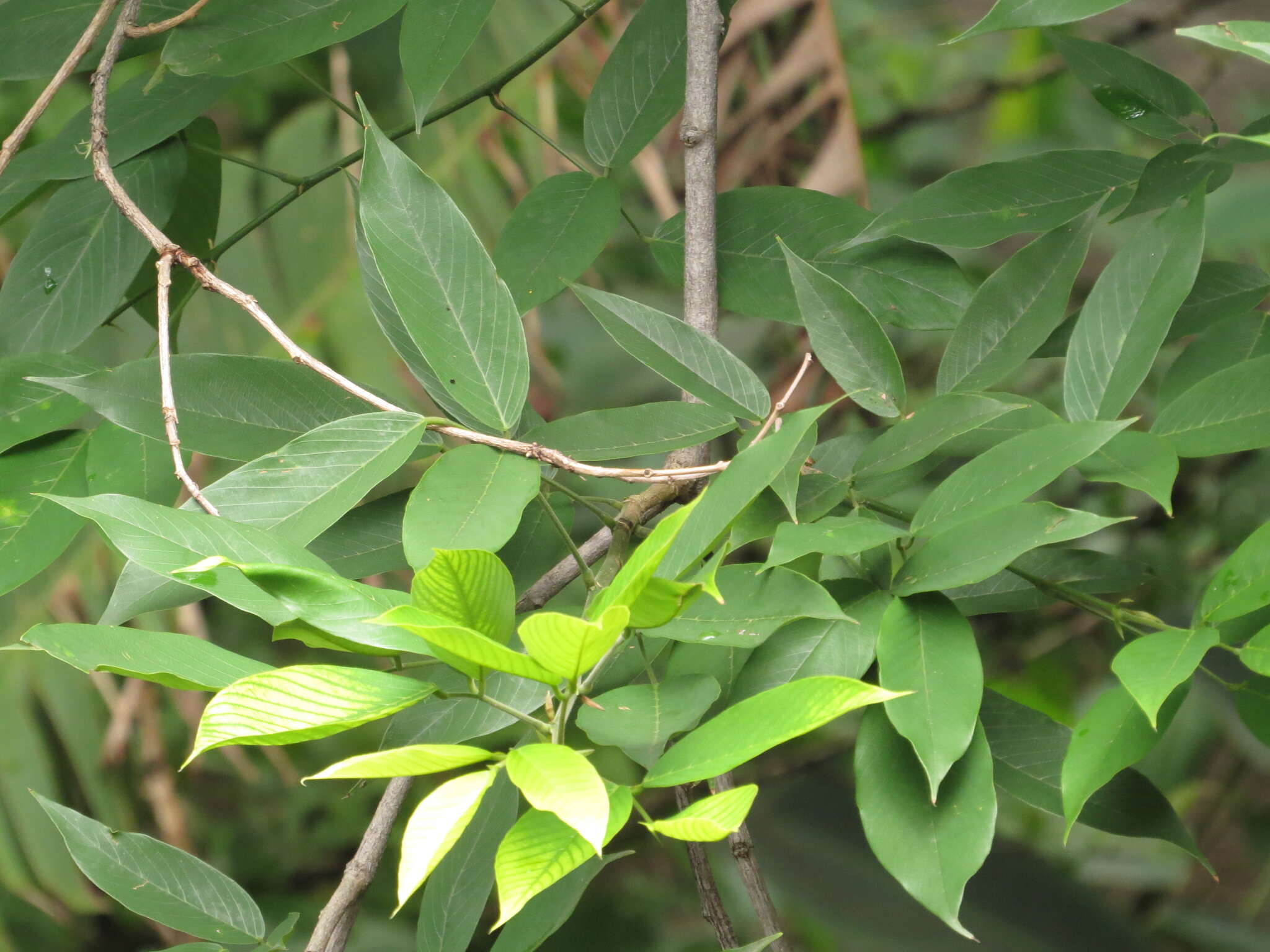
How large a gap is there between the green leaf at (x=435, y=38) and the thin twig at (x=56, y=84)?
0.46ft

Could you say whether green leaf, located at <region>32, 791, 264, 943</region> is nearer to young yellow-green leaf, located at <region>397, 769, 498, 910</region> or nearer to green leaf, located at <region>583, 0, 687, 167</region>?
young yellow-green leaf, located at <region>397, 769, 498, 910</region>

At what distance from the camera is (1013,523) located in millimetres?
324

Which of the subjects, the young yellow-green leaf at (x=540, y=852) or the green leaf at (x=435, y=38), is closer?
the young yellow-green leaf at (x=540, y=852)

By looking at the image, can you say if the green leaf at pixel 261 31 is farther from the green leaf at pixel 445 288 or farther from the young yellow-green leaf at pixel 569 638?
the young yellow-green leaf at pixel 569 638

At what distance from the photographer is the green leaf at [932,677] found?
0.99 ft

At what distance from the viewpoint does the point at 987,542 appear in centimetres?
33

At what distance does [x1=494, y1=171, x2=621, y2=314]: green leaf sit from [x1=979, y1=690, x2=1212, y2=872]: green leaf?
28 cm

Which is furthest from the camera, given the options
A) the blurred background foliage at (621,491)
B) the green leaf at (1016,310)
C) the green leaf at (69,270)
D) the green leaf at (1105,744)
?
the blurred background foliage at (621,491)

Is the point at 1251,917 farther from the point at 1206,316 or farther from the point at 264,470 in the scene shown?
the point at 264,470

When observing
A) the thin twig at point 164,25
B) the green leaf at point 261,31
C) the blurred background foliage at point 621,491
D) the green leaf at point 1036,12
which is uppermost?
the thin twig at point 164,25

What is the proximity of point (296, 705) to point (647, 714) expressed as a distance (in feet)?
Result: 0.36

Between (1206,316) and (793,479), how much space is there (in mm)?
241

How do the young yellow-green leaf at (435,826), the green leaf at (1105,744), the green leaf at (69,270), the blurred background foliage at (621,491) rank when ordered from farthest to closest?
1. the blurred background foliage at (621,491)
2. the green leaf at (69,270)
3. the green leaf at (1105,744)
4. the young yellow-green leaf at (435,826)

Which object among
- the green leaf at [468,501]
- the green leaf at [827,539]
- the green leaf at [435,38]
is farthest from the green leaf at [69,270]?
the green leaf at [827,539]
